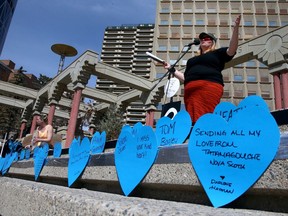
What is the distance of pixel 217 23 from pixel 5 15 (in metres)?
32.0

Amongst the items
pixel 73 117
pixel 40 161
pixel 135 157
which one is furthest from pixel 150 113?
pixel 135 157

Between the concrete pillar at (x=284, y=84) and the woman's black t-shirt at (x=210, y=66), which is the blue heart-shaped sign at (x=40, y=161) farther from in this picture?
the concrete pillar at (x=284, y=84)

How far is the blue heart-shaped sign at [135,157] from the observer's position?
1075 mm

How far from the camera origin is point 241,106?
86cm

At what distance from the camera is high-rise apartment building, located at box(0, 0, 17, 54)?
38.9m

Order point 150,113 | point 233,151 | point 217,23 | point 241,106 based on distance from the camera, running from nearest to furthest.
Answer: point 233,151, point 241,106, point 150,113, point 217,23

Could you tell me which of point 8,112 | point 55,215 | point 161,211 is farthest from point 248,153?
point 8,112

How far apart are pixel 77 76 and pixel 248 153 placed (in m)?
10.1

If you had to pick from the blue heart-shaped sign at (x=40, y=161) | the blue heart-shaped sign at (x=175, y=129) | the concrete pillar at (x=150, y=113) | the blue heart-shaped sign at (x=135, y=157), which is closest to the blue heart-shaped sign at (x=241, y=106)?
the blue heart-shaped sign at (x=175, y=129)

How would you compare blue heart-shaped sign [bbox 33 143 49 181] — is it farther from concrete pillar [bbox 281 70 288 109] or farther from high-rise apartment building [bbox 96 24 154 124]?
high-rise apartment building [bbox 96 24 154 124]

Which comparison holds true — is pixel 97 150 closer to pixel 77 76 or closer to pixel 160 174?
pixel 160 174

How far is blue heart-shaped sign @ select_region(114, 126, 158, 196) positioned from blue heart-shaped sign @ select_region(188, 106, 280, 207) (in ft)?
0.75

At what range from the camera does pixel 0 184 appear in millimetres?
1791

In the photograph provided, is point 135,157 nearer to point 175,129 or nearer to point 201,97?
point 175,129
